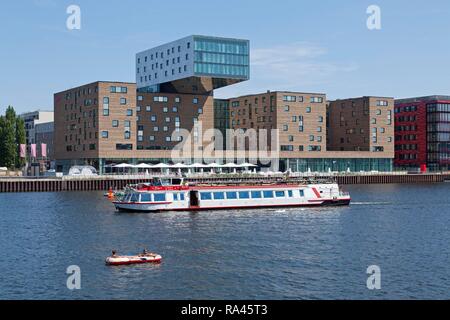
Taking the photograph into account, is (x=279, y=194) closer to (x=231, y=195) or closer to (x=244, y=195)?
(x=244, y=195)

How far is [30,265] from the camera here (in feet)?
156

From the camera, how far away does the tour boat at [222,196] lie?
284 feet

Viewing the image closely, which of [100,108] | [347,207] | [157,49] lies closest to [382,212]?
[347,207]

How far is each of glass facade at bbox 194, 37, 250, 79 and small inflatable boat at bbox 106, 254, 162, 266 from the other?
119790 millimetres

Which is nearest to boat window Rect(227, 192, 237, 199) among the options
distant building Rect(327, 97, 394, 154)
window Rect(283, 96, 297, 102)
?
window Rect(283, 96, 297, 102)

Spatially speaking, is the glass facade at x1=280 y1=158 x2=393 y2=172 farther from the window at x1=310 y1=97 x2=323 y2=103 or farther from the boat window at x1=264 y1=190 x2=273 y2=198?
the boat window at x1=264 y1=190 x2=273 y2=198

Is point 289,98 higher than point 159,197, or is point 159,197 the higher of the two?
point 289,98

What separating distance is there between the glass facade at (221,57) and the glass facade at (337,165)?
28975 mm

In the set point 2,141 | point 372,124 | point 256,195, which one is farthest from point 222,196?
point 372,124

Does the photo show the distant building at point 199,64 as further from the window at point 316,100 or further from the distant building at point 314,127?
the window at point 316,100

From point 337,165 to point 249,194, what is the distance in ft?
336

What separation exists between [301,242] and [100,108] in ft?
348

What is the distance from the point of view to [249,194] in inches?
3610
